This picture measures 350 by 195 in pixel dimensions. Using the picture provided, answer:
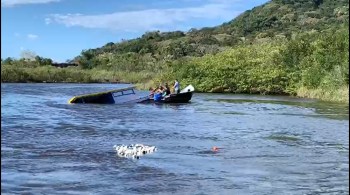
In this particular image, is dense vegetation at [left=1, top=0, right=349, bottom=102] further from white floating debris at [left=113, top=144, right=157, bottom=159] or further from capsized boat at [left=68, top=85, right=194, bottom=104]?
capsized boat at [left=68, top=85, right=194, bottom=104]

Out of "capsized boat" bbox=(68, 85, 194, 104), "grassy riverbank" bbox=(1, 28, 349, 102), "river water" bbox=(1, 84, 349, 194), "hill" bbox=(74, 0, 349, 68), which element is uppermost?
"hill" bbox=(74, 0, 349, 68)

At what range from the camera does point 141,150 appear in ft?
50.3

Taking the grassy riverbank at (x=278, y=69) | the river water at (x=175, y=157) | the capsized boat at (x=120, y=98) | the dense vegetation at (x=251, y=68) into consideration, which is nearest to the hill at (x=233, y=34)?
the dense vegetation at (x=251, y=68)

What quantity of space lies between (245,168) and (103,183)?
3749 millimetres

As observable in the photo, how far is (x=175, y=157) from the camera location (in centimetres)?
1476

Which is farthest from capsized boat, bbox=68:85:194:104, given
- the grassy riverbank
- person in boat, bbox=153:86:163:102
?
the grassy riverbank

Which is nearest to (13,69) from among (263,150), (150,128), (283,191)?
(150,128)

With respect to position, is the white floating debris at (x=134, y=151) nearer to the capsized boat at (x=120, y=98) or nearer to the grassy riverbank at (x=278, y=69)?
the capsized boat at (x=120, y=98)

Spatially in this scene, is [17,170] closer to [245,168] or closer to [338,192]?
[245,168]

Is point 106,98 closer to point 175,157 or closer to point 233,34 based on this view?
point 175,157

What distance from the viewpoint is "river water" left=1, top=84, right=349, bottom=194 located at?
11094mm

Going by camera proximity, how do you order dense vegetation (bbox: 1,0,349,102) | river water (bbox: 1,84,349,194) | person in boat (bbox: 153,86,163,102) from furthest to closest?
1. dense vegetation (bbox: 1,0,349,102)
2. person in boat (bbox: 153,86,163,102)
3. river water (bbox: 1,84,349,194)

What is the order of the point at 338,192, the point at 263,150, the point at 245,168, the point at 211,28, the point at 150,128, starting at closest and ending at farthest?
1. the point at 338,192
2. the point at 245,168
3. the point at 263,150
4. the point at 150,128
5. the point at 211,28

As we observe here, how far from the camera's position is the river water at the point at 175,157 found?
1109 centimetres
